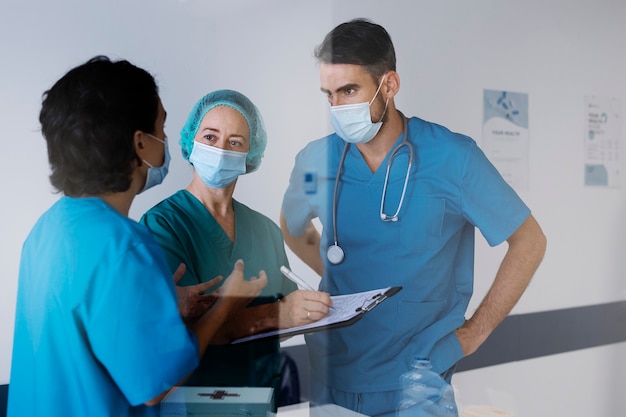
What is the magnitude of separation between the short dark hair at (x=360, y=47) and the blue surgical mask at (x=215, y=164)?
424mm

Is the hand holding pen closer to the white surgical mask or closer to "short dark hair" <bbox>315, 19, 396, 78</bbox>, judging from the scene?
the white surgical mask

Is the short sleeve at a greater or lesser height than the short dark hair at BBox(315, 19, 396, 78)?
lesser

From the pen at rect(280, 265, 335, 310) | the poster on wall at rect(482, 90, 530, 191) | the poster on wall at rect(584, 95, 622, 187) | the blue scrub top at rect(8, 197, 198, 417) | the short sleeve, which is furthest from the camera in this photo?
the poster on wall at rect(584, 95, 622, 187)

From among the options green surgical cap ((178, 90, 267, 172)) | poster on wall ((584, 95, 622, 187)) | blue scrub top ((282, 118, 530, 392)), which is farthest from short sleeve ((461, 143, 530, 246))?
green surgical cap ((178, 90, 267, 172))

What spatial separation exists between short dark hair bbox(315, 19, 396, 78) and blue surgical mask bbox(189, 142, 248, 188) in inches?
16.7

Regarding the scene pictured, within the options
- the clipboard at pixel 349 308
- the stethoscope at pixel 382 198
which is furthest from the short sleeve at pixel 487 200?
the clipboard at pixel 349 308

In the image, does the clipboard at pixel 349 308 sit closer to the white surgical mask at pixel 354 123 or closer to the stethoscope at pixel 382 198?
the stethoscope at pixel 382 198

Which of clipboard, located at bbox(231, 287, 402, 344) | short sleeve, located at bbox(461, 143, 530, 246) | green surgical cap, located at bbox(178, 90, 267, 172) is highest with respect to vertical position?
green surgical cap, located at bbox(178, 90, 267, 172)

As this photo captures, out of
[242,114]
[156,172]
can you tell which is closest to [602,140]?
[242,114]

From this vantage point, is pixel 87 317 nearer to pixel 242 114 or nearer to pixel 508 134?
pixel 242 114

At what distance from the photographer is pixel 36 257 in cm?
158

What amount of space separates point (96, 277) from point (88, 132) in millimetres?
345

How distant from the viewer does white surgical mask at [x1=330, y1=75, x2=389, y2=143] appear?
1.98 metres

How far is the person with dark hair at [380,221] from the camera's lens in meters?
1.98
